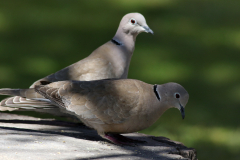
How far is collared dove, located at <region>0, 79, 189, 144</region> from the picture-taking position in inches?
122

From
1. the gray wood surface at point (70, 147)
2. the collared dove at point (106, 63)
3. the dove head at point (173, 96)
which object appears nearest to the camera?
the gray wood surface at point (70, 147)

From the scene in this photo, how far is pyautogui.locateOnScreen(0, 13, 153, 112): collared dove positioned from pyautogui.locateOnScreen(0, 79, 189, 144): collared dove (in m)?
0.52

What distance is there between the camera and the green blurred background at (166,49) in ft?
19.1

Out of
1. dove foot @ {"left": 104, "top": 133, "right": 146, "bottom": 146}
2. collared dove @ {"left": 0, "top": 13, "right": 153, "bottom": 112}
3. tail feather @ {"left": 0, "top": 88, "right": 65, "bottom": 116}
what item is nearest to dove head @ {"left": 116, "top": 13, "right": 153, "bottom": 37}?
collared dove @ {"left": 0, "top": 13, "right": 153, "bottom": 112}

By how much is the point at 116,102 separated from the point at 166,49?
491 cm

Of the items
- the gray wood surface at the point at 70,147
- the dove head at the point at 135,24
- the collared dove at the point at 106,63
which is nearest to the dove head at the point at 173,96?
the gray wood surface at the point at 70,147

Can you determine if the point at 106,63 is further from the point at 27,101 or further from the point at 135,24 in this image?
the point at 27,101

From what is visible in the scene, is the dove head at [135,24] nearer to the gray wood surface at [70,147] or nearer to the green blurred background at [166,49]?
the gray wood surface at [70,147]

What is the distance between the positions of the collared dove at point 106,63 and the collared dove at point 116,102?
0.52m

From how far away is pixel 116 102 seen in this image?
10.3 feet

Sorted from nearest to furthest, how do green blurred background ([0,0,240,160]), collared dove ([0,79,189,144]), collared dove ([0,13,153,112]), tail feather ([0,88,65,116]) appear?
collared dove ([0,79,189,144]) → tail feather ([0,88,65,116]) → collared dove ([0,13,153,112]) → green blurred background ([0,0,240,160])

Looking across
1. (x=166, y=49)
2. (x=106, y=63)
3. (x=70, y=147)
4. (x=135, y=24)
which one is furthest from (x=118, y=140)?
(x=166, y=49)

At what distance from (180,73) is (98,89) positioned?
4.06 meters

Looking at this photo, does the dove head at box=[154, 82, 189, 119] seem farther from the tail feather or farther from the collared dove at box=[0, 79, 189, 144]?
the tail feather
